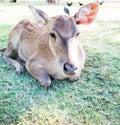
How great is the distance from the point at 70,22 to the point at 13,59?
1.56 meters

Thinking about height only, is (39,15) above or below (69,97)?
above

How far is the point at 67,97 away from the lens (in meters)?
3.95

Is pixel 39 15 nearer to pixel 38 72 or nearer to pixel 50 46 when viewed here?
pixel 50 46

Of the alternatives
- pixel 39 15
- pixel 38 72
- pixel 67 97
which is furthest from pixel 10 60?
pixel 67 97

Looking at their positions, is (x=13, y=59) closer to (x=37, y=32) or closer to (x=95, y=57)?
(x=37, y=32)

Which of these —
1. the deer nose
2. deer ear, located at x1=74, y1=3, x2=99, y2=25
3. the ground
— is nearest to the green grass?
the ground

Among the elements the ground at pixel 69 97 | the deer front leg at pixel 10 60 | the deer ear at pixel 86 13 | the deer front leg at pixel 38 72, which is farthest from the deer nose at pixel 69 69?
the deer front leg at pixel 10 60

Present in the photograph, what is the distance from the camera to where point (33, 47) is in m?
4.82

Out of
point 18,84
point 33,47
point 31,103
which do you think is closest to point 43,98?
point 31,103

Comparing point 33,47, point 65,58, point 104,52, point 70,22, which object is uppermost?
point 70,22

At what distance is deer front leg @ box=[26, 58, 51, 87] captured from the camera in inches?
163

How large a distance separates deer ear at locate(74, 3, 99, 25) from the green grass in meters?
0.74

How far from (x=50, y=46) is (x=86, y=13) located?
635mm

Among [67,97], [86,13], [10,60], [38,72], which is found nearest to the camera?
[67,97]
